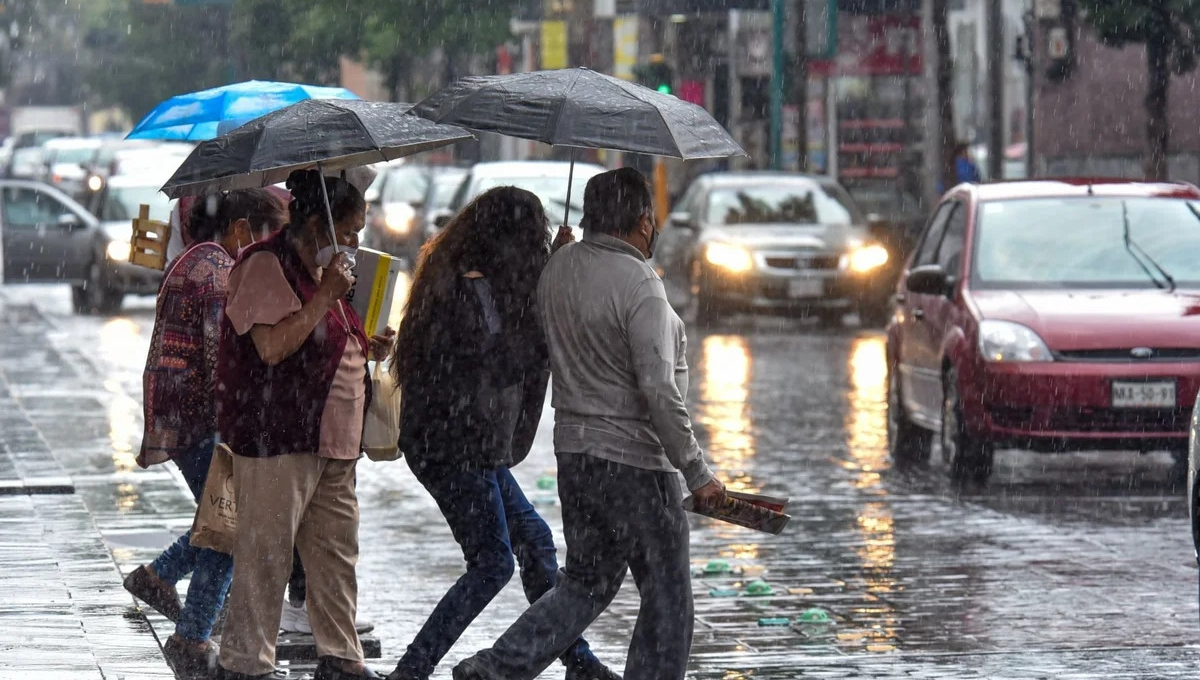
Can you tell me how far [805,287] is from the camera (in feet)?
76.5

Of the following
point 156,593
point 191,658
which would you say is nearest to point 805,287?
point 156,593

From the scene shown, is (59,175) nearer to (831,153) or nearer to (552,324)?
(831,153)

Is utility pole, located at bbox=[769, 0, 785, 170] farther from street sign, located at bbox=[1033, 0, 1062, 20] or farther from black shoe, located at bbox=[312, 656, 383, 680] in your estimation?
black shoe, located at bbox=[312, 656, 383, 680]

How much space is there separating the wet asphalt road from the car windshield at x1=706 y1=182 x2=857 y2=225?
783 cm

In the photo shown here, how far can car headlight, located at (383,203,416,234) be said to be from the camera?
105 feet

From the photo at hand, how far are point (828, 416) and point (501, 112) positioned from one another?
31.0 ft

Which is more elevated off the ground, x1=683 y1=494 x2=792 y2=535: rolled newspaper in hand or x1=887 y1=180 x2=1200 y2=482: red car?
x1=683 y1=494 x2=792 y2=535: rolled newspaper in hand

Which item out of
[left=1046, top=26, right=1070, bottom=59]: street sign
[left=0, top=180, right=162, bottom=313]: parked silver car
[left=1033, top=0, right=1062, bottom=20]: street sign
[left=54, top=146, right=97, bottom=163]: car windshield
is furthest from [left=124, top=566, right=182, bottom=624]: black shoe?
[left=54, top=146, right=97, bottom=163]: car windshield

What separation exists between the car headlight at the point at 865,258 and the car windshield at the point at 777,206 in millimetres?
785

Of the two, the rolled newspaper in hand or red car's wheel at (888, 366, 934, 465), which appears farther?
red car's wheel at (888, 366, 934, 465)

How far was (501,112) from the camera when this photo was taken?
21.1 feet

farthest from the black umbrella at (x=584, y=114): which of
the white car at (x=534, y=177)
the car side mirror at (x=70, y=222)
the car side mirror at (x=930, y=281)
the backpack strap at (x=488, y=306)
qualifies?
the car side mirror at (x=70, y=222)

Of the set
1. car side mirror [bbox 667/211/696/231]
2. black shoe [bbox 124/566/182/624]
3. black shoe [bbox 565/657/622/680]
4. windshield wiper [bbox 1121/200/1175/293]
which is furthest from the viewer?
car side mirror [bbox 667/211/696/231]

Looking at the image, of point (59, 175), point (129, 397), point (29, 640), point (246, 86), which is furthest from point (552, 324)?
point (59, 175)
